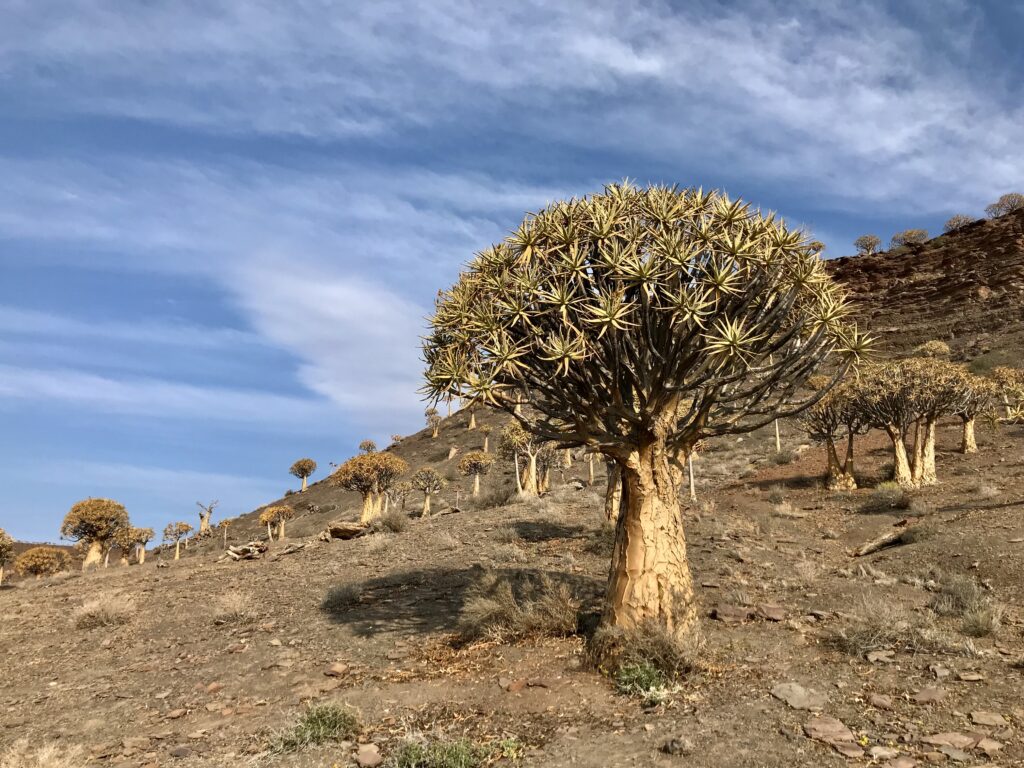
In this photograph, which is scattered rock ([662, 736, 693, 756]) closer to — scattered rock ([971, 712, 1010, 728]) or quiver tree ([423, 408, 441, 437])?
scattered rock ([971, 712, 1010, 728])

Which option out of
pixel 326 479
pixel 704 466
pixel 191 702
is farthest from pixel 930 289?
pixel 191 702

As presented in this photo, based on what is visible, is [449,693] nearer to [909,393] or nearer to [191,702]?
[191,702]

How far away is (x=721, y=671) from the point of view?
300 inches

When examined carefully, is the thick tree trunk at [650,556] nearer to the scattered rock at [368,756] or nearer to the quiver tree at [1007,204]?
the scattered rock at [368,756]

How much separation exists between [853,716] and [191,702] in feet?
26.4

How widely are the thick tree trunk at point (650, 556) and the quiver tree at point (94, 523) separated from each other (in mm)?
35732

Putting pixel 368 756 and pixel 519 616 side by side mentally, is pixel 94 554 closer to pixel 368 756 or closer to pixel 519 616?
pixel 519 616

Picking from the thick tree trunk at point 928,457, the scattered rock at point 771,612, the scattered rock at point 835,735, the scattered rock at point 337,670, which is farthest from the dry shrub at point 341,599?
the thick tree trunk at point 928,457

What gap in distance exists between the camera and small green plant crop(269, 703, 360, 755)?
267 inches

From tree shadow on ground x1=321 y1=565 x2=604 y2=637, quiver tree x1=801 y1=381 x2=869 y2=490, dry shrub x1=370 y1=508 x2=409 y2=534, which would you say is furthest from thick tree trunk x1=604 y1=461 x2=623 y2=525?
quiver tree x1=801 y1=381 x2=869 y2=490

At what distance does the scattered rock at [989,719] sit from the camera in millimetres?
5852

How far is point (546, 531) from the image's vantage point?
17.6 m

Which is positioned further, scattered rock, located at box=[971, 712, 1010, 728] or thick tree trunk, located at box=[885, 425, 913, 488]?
thick tree trunk, located at box=[885, 425, 913, 488]

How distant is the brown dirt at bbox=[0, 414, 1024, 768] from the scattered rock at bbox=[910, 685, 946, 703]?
7cm
